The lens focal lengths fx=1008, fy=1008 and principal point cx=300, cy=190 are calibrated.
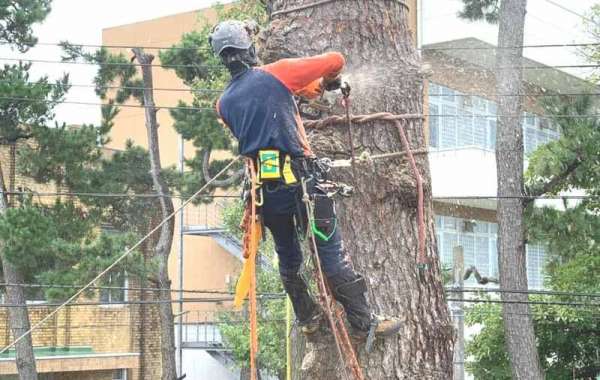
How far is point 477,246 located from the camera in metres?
25.2

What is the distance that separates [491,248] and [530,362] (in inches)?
359

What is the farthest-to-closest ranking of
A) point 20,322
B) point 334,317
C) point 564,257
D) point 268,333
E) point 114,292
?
1. point 114,292
2. point 20,322
3. point 268,333
4. point 564,257
5. point 334,317

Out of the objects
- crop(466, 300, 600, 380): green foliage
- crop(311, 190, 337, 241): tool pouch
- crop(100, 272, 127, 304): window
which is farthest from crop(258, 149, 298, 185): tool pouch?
crop(100, 272, 127, 304): window

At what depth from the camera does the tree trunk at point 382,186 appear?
5.20 meters

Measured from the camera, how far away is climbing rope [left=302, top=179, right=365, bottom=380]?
16.1 feet

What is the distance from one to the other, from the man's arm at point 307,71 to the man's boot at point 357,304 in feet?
3.10

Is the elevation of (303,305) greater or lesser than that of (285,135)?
lesser

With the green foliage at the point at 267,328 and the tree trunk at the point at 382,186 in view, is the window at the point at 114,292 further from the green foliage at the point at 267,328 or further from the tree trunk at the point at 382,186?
the tree trunk at the point at 382,186

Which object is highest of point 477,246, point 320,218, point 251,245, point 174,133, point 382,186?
point 174,133

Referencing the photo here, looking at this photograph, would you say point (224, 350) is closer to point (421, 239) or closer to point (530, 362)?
point (530, 362)

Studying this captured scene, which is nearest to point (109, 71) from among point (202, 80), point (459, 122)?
point (202, 80)

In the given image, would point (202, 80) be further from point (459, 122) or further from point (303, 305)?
point (303, 305)

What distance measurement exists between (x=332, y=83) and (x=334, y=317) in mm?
1193

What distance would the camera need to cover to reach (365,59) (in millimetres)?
5387
